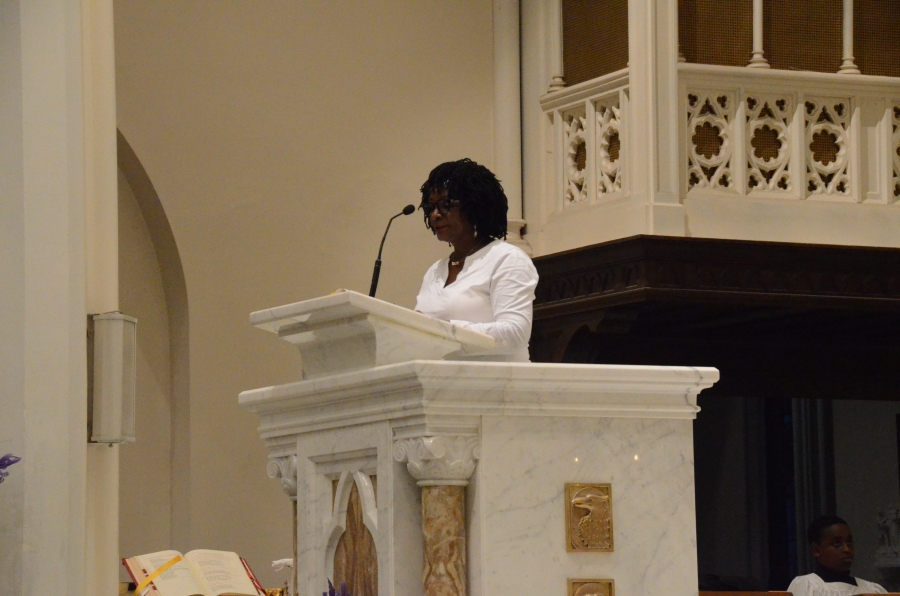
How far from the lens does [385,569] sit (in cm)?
395

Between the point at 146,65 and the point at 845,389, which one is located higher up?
the point at 146,65

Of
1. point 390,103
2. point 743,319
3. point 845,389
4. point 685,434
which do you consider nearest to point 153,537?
point 390,103

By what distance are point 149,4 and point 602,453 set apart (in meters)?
5.93

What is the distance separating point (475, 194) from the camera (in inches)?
197

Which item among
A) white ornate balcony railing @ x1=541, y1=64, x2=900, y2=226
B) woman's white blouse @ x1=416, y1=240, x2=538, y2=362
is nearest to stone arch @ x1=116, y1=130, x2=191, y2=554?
white ornate balcony railing @ x1=541, y1=64, x2=900, y2=226

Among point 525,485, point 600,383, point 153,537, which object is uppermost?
point 600,383

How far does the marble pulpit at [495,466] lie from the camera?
12.8 ft

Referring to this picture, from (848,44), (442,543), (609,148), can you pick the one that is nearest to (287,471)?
(442,543)

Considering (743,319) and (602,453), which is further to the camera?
(743,319)

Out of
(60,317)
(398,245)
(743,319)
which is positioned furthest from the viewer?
(398,245)

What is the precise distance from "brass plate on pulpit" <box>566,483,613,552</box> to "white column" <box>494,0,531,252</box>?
552cm

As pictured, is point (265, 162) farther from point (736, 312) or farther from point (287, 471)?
point (287, 471)

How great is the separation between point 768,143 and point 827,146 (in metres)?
0.39

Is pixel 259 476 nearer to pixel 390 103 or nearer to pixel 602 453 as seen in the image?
pixel 390 103
